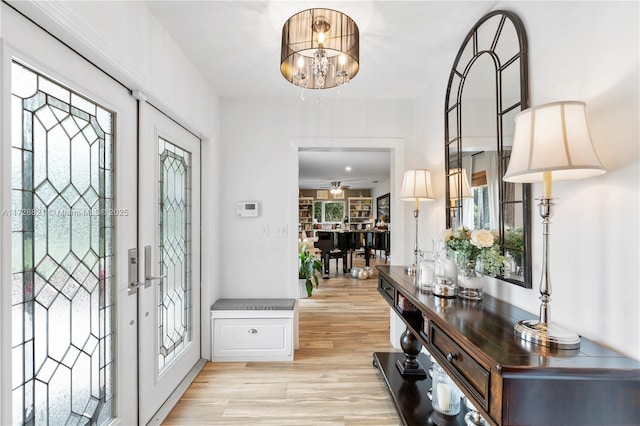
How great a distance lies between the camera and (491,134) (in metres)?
1.73

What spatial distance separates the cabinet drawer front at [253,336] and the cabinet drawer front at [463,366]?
170cm

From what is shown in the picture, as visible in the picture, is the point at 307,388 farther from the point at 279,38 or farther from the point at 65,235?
the point at 279,38

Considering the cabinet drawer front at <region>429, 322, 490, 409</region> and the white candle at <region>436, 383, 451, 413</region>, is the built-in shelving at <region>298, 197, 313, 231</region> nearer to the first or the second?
the white candle at <region>436, 383, 451, 413</region>

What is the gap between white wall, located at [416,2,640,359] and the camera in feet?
3.27

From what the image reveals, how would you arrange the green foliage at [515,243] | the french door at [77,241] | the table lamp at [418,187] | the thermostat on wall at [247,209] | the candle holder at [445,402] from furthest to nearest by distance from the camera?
the thermostat on wall at [247,209] < the table lamp at [418,187] < the candle holder at [445,402] < the green foliage at [515,243] < the french door at [77,241]

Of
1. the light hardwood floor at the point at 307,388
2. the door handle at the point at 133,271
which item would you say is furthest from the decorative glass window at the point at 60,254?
the light hardwood floor at the point at 307,388

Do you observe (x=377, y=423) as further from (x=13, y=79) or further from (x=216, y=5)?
(x=216, y=5)

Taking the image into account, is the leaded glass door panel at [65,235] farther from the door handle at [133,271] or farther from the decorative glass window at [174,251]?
the decorative glass window at [174,251]

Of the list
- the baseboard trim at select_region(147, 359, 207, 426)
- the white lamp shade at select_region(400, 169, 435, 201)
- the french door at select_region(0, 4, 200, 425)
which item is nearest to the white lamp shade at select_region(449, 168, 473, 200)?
the white lamp shade at select_region(400, 169, 435, 201)

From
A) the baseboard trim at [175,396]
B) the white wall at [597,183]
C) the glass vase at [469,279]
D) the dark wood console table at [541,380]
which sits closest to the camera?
the dark wood console table at [541,380]

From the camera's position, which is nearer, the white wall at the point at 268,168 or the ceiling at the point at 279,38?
the ceiling at the point at 279,38

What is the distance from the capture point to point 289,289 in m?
3.07

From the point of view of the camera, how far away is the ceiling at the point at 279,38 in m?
1.76

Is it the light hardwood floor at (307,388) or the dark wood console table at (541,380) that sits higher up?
the dark wood console table at (541,380)
